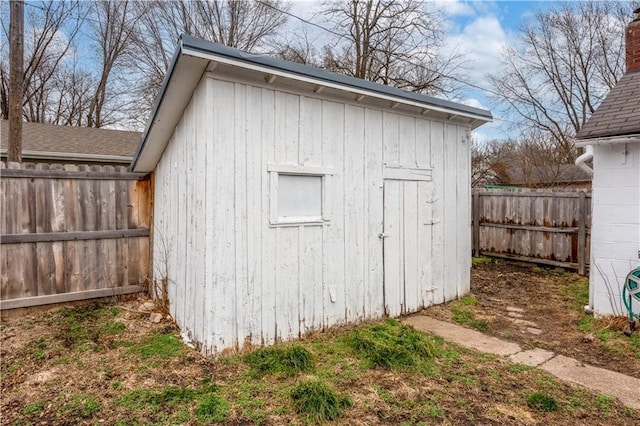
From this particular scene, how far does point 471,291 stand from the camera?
663 cm

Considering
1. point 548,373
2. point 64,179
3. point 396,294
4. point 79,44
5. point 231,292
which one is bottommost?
point 548,373

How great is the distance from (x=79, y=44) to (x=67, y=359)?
1867cm

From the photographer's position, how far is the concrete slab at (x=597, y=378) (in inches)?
124

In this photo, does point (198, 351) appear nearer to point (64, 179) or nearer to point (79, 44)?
point (64, 179)

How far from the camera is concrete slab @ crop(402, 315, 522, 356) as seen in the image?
410cm

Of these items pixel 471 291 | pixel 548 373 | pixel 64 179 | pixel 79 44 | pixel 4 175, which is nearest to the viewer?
pixel 548 373

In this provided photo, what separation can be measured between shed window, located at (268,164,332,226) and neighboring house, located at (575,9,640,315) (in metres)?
3.59

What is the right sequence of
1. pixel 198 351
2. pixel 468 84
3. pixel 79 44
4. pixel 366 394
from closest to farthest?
pixel 366 394 → pixel 198 351 → pixel 468 84 → pixel 79 44

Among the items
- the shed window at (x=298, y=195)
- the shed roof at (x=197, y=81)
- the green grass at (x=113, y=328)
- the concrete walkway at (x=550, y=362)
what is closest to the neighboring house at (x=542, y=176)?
the shed roof at (x=197, y=81)

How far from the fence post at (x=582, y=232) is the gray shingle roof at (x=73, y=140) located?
1165cm

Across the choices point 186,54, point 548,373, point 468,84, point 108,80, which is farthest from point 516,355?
point 108,80

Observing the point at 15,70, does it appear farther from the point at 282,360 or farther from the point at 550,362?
the point at 550,362

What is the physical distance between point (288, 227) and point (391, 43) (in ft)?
41.5

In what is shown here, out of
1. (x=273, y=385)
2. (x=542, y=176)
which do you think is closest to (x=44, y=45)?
(x=273, y=385)
